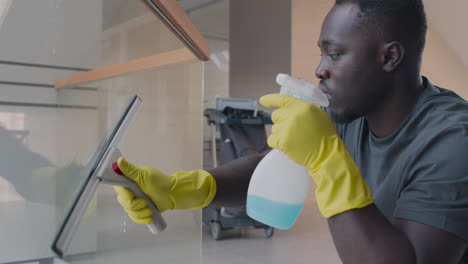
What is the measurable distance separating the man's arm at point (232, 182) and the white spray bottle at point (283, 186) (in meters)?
0.21

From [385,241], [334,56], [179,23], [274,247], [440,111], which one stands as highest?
[179,23]

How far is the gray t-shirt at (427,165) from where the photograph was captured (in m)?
0.77

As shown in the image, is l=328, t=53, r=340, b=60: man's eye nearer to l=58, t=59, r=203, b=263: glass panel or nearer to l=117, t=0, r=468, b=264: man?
l=117, t=0, r=468, b=264: man

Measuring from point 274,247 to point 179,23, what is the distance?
216 centimetres

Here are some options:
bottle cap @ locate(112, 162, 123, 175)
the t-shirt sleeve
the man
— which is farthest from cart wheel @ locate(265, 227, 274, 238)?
bottle cap @ locate(112, 162, 123, 175)

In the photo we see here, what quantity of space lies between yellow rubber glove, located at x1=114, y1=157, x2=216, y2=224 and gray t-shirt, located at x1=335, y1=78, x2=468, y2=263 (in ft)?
1.34

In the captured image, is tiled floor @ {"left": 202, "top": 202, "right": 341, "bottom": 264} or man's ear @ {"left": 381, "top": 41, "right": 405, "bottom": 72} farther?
tiled floor @ {"left": 202, "top": 202, "right": 341, "bottom": 264}

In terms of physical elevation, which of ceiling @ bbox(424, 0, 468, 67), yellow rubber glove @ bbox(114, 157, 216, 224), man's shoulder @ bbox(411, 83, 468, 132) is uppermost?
ceiling @ bbox(424, 0, 468, 67)

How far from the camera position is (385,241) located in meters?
0.72

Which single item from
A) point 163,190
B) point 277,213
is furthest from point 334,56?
point 163,190

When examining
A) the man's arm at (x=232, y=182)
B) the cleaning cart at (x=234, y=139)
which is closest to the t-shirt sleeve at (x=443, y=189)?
the man's arm at (x=232, y=182)

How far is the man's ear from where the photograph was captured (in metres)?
0.91

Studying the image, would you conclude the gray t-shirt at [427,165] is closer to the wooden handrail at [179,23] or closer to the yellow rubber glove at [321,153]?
the yellow rubber glove at [321,153]

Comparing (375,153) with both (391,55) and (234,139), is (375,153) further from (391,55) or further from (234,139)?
(234,139)
